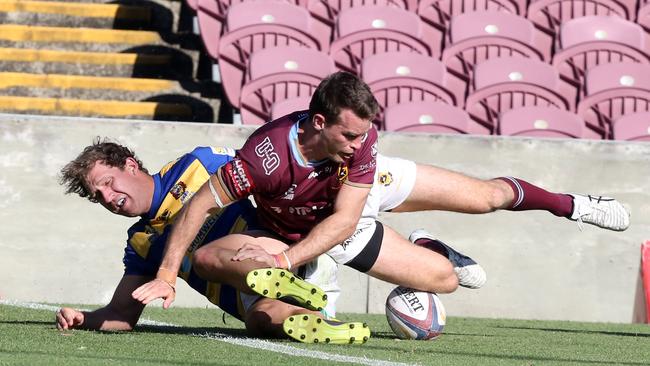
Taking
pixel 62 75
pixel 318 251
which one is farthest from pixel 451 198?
pixel 62 75

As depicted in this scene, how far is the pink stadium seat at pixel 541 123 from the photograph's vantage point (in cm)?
993

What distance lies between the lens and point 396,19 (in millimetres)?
11141

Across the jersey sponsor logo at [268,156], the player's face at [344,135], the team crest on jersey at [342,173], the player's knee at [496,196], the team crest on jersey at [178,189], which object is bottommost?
the player's knee at [496,196]

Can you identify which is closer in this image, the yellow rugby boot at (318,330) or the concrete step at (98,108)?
the yellow rugby boot at (318,330)

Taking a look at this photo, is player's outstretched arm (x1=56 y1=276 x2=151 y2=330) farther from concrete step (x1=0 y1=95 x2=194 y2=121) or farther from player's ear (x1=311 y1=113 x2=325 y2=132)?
concrete step (x1=0 y1=95 x2=194 y2=121)

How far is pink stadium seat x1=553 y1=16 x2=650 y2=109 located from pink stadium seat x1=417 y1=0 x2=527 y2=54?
57cm

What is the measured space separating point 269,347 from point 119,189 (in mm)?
1136

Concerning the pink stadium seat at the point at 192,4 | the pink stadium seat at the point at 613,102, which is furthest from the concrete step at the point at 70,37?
the pink stadium seat at the point at 613,102

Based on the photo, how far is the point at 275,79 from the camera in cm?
997

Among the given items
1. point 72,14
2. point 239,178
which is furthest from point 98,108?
point 239,178

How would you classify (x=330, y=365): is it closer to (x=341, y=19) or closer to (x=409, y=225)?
(x=409, y=225)

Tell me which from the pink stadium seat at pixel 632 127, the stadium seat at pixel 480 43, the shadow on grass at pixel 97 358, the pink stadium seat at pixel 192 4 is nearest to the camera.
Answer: the shadow on grass at pixel 97 358

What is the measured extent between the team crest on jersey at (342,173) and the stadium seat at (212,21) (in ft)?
17.7

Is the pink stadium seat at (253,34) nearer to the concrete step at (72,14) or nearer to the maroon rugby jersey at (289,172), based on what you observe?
the concrete step at (72,14)
